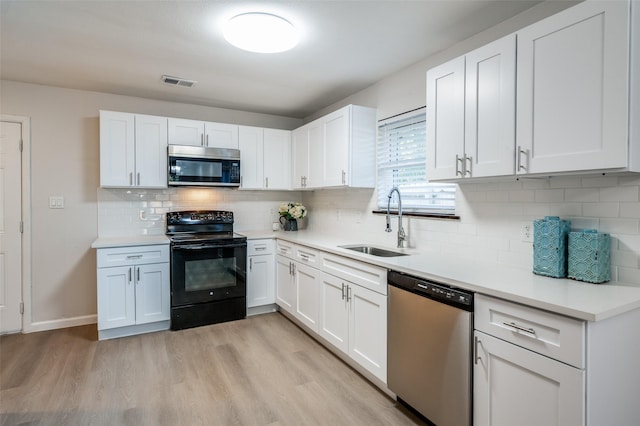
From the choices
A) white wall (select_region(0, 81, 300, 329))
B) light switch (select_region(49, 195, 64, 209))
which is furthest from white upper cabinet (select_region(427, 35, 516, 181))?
light switch (select_region(49, 195, 64, 209))

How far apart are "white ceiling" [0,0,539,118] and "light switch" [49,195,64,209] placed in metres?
1.11

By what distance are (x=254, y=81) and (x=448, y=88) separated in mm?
1906

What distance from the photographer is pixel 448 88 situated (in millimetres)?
2191

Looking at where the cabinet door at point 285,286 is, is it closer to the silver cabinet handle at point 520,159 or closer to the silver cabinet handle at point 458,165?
the silver cabinet handle at point 458,165

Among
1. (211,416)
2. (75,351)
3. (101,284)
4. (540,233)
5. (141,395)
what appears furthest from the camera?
(101,284)

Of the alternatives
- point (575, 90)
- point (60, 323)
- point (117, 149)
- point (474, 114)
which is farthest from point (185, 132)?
point (575, 90)

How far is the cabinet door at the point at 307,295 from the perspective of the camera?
3.12m

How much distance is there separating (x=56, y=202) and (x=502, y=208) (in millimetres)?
4041

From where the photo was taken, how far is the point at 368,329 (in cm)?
244

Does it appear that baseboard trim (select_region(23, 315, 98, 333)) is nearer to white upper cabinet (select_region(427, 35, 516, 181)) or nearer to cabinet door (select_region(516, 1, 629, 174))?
white upper cabinet (select_region(427, 35, 516, 181))

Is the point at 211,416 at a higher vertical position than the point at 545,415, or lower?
lower

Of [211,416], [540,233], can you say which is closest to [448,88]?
[540,233]

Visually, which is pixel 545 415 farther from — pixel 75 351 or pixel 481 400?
pixel 75 351

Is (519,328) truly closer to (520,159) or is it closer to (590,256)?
(590,256)
